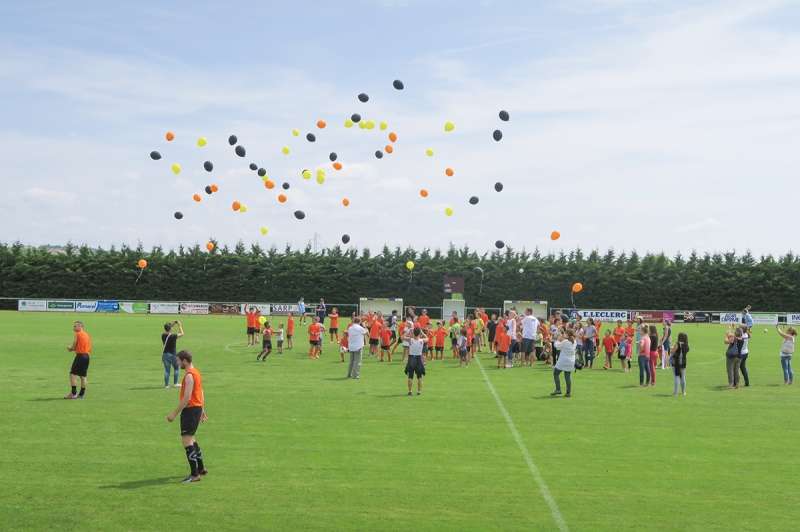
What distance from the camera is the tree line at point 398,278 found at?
217ft

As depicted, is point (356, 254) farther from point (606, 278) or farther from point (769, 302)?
point (769, 302)

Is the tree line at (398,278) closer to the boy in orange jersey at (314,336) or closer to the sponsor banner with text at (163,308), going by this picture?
the sponsor banner with text at (163,308)

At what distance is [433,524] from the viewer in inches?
330

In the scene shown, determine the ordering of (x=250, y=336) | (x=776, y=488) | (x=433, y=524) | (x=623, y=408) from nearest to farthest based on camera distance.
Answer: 1. (x=433, y=524)
2. (x=776, y=488)
3. (x=623, y=408)
4. (x=250, y=336)

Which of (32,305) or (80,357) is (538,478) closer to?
(80,357)

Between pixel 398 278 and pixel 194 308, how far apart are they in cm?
1894

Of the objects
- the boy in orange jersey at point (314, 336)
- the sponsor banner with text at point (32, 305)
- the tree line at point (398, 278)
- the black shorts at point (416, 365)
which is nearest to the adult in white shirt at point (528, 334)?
the boy in orange jersey at point (314, 336)

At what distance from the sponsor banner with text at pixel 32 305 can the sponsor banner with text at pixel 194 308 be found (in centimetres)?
1141

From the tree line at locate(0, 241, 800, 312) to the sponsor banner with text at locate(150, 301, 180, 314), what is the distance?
728cm

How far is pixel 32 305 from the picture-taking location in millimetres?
60094

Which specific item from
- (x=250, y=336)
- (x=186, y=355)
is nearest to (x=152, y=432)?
Answer: (x=186, y=355)

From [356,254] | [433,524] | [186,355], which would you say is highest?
[356,254]

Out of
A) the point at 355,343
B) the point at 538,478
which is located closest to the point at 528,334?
the point at 355,343

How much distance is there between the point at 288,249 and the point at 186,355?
60.6 metres
